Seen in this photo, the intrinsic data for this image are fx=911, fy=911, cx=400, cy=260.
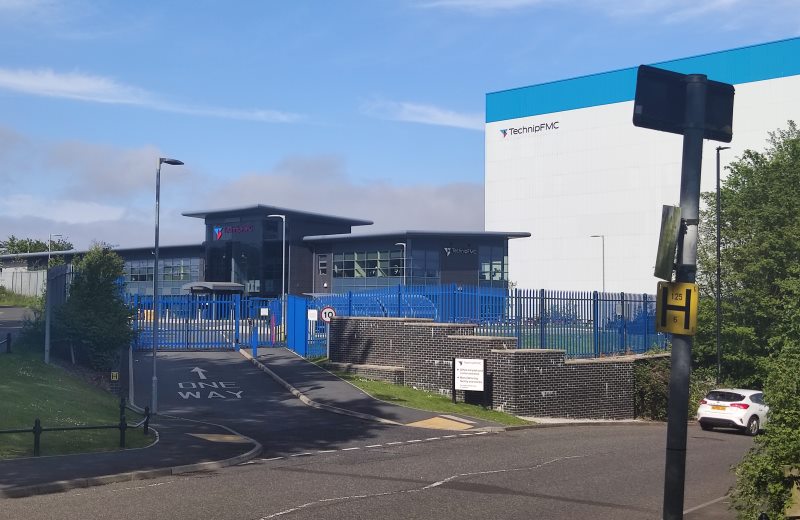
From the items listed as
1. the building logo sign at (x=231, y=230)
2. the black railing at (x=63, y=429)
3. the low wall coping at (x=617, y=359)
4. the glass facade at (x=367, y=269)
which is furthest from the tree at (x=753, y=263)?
the building logo sign at (x=231, y=230)

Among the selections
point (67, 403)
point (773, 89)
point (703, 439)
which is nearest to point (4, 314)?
point (67, 403)

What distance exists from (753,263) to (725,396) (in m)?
11.1

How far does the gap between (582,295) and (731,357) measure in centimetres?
793

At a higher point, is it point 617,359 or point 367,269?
point 367,269

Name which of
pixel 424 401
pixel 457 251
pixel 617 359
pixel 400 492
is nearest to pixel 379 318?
pixel 424 401

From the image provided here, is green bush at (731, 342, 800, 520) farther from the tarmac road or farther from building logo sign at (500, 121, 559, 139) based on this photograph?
building logo sign at (500, 121, 559, 139)

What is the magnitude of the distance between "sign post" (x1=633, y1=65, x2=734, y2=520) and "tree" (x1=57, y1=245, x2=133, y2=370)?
80.8 feet

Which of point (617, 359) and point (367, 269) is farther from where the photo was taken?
point (367, 269)

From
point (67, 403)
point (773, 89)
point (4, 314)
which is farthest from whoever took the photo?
point (773, 89)

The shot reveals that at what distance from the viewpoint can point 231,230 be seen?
303 feet

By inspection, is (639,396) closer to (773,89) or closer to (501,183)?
(773,89)

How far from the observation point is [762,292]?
37031mm

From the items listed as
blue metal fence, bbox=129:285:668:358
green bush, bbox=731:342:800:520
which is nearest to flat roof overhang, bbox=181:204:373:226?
blue metal fence, bbox=129:285:668:358

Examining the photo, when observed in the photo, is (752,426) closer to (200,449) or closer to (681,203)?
(200,449)
